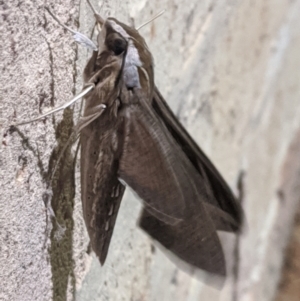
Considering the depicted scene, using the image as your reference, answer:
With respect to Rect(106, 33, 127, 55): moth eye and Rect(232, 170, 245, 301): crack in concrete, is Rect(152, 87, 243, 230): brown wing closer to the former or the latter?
Rect(106, 33, 127, 55): moth eye

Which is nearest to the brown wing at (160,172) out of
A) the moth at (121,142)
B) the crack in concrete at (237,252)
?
the moth at (121,142)

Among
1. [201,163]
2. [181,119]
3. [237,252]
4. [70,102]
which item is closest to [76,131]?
[70,102]

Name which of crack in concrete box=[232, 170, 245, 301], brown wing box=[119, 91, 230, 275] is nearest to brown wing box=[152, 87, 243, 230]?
brown wing box=[119, 91, 230, 275]

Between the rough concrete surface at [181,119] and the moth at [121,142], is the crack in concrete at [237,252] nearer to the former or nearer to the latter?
the rough concrete surface at [181,119]

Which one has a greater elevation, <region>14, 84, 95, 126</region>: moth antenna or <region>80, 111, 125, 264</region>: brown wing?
<region>14, 84, 95, 126</region>: moth antenna

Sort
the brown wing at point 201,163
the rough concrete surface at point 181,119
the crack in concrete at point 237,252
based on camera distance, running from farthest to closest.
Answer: the crack in concrete at point 237,252 < the brown wing at point 201,163 < the rough concrete surface at point 181,119

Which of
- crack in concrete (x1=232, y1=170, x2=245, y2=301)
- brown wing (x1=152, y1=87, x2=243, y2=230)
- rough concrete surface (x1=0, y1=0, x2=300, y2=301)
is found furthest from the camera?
crack in concrete (x1=232, y1=170, x2=245, y2=301)
